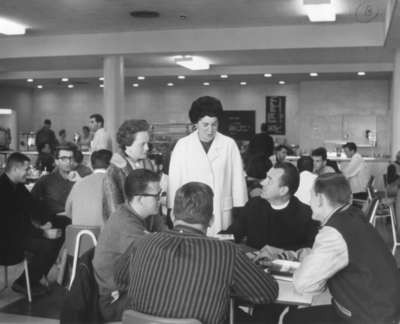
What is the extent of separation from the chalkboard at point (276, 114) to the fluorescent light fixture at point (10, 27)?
21.9 feet

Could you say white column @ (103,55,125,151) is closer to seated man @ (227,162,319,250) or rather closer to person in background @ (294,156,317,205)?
person in background @ (294,156,317,205)

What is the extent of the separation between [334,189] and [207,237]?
0.58 metres

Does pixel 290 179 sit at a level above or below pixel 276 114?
below

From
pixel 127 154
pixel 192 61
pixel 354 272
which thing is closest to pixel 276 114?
pixel 192 61

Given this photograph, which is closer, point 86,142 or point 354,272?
point 354,272

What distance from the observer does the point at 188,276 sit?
1692 mm

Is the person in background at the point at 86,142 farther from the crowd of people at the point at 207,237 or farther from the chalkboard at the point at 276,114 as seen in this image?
the crowd of people at the point at 207,237

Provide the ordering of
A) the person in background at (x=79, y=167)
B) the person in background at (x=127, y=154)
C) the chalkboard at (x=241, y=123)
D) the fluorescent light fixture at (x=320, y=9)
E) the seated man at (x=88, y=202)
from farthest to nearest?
the chalkboard at (x=241, y=123) → the fluorescent light fixture at (x=320, y=9) → the person in background at (x=79, y=167) → the seated man at (x=88, y=202) → the person in background at (x=127, y=154)

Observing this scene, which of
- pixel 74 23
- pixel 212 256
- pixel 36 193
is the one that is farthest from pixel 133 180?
pixel 74 23

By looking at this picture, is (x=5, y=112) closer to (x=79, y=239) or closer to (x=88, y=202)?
(x=88, y=202)

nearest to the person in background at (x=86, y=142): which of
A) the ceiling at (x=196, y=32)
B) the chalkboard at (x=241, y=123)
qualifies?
the ceiling at (x=196, y=32)

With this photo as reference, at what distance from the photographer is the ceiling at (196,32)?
6285 mm

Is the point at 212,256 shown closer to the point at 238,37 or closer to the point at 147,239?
the point at 147,239

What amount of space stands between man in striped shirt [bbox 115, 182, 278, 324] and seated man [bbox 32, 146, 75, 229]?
288cm
